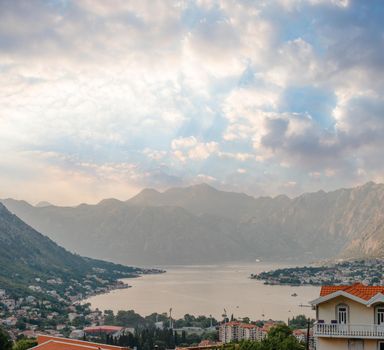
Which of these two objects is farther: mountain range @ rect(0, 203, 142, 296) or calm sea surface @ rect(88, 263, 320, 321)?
mountain range @ rect(0, 203, 142, 296)

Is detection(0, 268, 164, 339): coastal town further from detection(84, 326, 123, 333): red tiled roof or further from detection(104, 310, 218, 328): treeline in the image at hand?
detection(84, 326, 123, 333): red tiled roof

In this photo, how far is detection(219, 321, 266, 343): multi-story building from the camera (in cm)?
5112

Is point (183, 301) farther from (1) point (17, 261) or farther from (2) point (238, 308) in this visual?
(1) point (17, 261)

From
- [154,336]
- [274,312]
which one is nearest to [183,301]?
[274,312]

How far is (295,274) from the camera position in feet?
466

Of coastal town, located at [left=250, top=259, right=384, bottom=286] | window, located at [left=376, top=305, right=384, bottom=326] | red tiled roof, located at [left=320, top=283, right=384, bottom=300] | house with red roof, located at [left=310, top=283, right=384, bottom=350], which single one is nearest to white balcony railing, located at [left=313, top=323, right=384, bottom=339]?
house with red roof, located at [left=310, top=283, right=384, bottom=350]

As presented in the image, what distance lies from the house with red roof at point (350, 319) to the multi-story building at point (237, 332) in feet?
132

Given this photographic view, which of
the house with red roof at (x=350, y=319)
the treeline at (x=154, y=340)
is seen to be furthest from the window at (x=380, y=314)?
the treeline at (x=154, y=340)

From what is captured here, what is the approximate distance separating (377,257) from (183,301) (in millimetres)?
75706

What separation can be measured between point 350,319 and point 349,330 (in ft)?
0.83

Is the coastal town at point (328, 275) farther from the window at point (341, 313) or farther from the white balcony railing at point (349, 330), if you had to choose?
the white balcony railing at point (349, 330)

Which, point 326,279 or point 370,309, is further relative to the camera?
point 326,279

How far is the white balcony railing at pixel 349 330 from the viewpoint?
11336 mm

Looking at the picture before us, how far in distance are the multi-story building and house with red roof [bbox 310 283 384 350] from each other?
4024 cm
